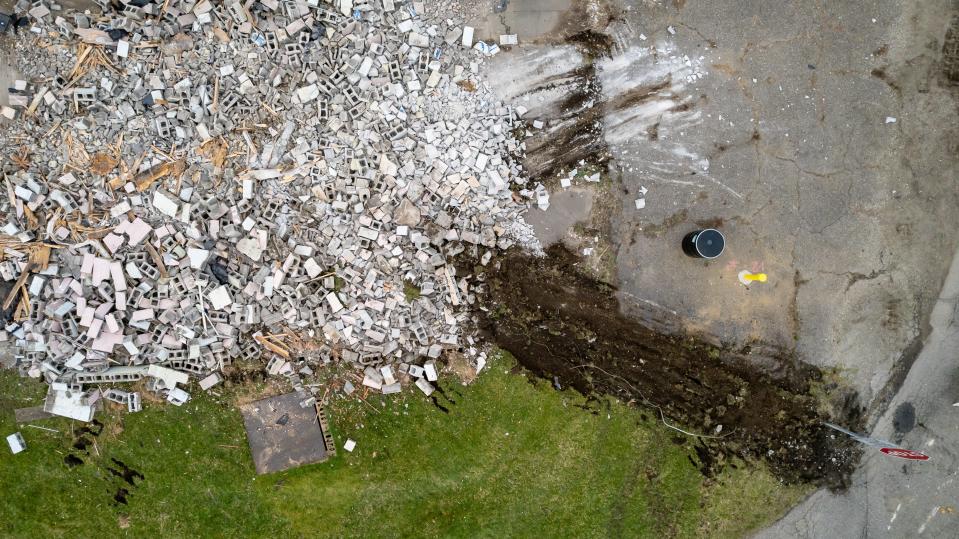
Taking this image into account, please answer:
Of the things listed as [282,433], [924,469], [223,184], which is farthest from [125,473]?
[924,469]

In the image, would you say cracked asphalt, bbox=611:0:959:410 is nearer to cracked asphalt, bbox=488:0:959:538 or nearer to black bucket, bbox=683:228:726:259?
cracked asphalt, bbox=488:0:959:538

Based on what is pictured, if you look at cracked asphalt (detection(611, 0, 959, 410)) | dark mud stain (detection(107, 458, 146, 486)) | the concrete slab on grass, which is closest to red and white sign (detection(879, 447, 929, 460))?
cracked asphalt (detection(611, 0, 959, 410))

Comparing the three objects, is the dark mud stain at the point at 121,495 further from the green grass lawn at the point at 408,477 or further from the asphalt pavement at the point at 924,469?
the asphalt pavement at the point at 924,469

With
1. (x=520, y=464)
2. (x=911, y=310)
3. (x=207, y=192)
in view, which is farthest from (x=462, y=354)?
(x=911, y=310)

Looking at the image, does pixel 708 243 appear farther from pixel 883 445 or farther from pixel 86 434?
pixel 86 434

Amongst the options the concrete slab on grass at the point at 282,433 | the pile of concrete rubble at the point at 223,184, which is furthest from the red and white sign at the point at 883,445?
the concrete slab on grass at the point at 282,433

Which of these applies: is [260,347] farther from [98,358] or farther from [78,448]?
[78,448]
